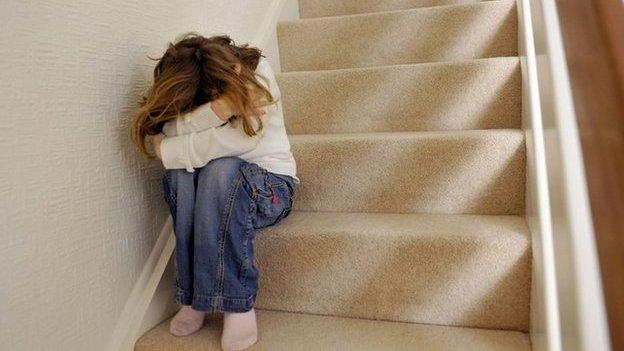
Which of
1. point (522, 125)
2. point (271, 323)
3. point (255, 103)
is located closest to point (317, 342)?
point (271, 323)

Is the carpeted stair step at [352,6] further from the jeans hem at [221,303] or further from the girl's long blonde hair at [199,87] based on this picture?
the jeans hem at [221,303]

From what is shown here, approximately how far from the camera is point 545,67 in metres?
0.73

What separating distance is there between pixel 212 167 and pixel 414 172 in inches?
18.9

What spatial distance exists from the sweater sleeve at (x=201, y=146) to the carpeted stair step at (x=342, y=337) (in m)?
0.34

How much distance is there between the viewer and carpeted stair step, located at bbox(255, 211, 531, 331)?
1018mm

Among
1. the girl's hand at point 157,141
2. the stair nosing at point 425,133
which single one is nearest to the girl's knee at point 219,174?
the girl's hand at point 157,141

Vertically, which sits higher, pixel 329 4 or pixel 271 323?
pixel 329 4

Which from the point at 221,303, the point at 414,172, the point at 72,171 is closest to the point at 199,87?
the point at 72,171

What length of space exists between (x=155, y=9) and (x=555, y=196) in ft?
3.07

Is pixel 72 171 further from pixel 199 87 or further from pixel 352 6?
pixel 352 6

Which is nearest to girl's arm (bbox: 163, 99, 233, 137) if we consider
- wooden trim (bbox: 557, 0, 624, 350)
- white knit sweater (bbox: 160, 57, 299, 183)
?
white knit sweater (bbox: 160, 57, 299, 183)

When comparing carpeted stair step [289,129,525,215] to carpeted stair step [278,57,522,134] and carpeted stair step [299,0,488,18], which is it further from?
carpeted stair step [299,0,488,18]

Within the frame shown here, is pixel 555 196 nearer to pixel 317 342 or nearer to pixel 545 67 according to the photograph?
pixel 545 67

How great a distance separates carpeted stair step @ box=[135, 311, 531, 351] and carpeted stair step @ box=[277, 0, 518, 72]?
0.87m
